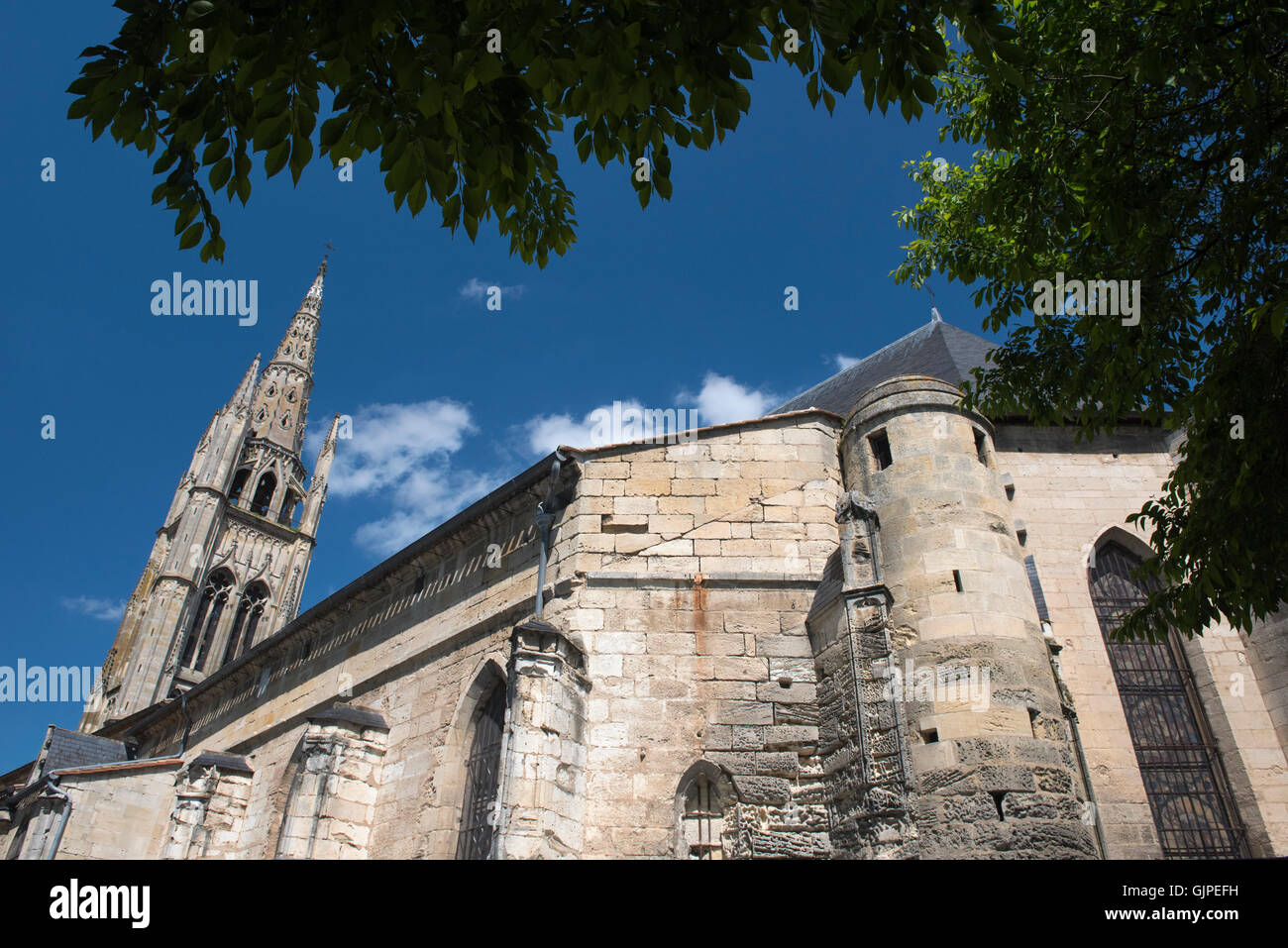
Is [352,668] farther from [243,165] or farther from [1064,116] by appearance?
[1064,116]

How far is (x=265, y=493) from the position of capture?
151 feet

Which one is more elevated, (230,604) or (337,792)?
(230,604)

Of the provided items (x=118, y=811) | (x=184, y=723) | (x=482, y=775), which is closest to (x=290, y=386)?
(x=184, y=723)

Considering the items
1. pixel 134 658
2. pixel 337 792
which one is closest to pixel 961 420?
pixel 337 792

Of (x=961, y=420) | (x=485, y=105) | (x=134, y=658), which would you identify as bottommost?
(x=485, y=105)

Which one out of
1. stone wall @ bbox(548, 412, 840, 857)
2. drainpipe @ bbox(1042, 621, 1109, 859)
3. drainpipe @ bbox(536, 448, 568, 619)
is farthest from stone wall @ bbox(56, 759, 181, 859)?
drainpipe @ bbox(1042, 621, 1109, 859)

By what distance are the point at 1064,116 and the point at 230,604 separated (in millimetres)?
42973

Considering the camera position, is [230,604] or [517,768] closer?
[517,768]

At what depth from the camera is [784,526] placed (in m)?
8.81

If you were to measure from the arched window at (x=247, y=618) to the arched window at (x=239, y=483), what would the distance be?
5.39 metres

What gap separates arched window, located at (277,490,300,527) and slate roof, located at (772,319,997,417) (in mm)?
37687

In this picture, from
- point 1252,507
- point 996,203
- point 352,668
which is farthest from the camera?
point 352,668

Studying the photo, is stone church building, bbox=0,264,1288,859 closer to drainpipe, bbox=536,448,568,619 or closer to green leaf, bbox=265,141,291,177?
drainpipe, bbox=536,448,568,619

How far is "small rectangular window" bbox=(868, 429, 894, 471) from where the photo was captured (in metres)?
8.46
